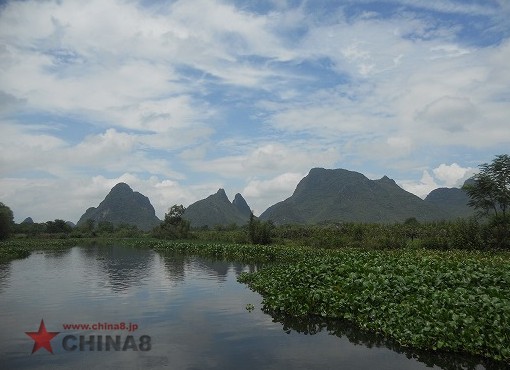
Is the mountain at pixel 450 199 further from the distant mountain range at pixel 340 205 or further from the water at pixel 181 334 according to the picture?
the water at pixel 181 334

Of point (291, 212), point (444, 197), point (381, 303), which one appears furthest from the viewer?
point (444, 197)

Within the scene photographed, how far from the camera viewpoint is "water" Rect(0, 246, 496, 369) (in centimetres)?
1099

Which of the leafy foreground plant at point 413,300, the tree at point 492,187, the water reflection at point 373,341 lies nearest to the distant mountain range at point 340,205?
the tree at point 492,187

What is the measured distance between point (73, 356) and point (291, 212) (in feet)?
471

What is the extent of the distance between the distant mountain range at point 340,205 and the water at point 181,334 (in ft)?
319

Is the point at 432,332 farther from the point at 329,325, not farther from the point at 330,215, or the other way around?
the point at 330,215

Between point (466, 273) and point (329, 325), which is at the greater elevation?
point (466, 273)

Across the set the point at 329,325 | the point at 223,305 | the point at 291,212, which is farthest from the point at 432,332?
the point at 291,212

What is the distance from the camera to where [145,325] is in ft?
48.8

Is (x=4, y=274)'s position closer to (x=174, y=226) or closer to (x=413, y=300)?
(x=413, y=300)

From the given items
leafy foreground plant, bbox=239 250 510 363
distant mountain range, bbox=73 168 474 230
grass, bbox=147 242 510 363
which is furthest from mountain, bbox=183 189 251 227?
leafy foreground plant, bbox=239 250 510 363

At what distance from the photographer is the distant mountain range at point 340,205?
133m

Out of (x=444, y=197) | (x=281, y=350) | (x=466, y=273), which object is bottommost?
(x=281, y=350)

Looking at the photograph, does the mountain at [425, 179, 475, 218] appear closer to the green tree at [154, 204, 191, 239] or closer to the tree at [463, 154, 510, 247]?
the green tree at [154, 204, 191, 239]
